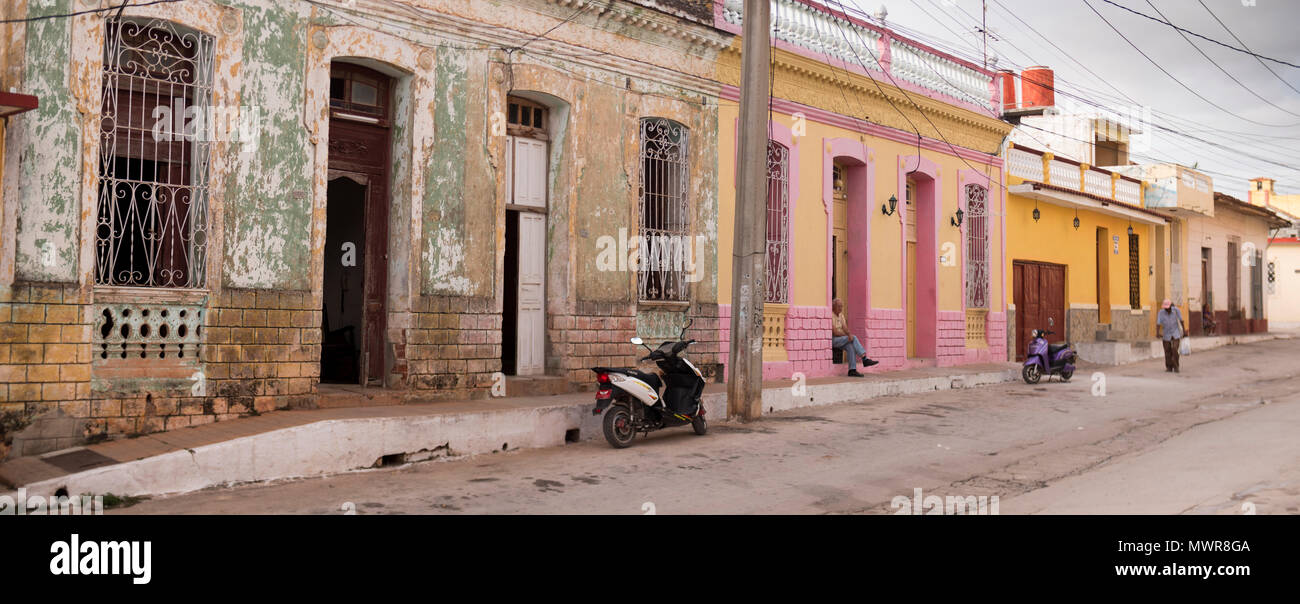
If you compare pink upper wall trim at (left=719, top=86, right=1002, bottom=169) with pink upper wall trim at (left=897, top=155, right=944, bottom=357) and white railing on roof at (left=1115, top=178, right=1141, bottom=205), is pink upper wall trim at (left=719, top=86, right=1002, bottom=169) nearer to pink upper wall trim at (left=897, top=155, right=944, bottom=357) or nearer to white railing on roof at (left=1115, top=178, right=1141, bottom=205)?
pink upper wall trim at (left=897, top=155, right=944, bottom=357)

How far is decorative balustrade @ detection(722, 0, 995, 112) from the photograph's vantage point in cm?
1438

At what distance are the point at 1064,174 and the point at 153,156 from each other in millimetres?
19036

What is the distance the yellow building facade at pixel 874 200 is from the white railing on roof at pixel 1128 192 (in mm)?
6596

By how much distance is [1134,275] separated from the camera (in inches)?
979

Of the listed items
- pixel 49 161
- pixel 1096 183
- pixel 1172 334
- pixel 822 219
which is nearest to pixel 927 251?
pixel 822 219

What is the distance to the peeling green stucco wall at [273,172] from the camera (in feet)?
29.1

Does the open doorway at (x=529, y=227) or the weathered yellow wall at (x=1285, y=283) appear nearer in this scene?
the open doorway at (x=529, y=227)

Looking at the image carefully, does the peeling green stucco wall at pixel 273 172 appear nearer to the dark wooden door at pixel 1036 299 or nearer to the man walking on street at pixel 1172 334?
the dark wooden door at pixel 1036 299

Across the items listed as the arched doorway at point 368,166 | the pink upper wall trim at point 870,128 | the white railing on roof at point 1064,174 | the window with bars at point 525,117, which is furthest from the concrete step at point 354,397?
the white railing on roof at point 1064,174

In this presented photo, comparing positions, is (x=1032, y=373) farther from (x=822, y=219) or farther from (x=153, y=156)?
(x=153, y=156)

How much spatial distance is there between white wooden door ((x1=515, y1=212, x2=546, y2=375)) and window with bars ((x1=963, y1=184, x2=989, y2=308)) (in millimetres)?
9907

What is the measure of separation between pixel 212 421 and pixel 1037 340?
13.5 metres

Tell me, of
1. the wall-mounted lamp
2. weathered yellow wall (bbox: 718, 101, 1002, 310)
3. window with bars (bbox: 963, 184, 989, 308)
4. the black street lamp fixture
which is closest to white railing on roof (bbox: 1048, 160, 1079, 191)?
window with bars (bbox: 963, 184, 989, 308)

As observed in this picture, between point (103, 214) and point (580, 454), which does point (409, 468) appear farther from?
point (103, 214)
